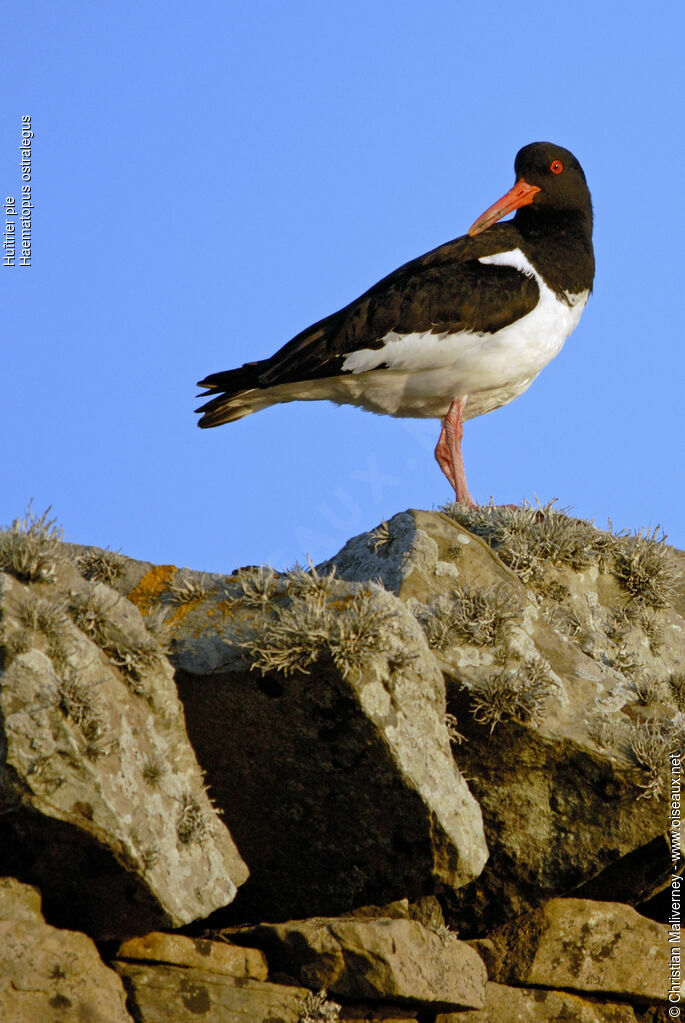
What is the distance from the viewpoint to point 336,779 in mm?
5492

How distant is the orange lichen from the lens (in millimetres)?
6246

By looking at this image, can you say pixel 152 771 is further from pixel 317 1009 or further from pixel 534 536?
pixel 534 536

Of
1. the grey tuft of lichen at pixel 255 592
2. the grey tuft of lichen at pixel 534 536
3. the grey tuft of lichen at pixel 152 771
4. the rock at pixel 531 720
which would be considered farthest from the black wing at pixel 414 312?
the grey tuft of lichen at pixel 152 771

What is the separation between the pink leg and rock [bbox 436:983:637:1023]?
15.2ft

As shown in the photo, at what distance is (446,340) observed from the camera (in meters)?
9.98

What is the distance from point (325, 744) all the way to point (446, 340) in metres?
5.30

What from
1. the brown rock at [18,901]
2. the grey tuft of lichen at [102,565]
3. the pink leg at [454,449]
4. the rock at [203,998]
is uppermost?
the pink leg at [454,449]

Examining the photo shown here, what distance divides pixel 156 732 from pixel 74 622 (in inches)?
24.1

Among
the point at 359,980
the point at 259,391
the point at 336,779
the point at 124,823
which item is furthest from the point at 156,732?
the point at 259,391

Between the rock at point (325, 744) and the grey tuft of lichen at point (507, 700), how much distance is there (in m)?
0.48

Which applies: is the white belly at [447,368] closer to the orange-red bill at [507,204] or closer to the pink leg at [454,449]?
the pink leg at [454,449]

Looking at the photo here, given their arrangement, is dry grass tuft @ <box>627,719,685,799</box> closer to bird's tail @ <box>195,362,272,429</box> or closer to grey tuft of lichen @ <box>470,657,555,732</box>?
grey tuft of lichen @ <box>470,657,555,732</box>

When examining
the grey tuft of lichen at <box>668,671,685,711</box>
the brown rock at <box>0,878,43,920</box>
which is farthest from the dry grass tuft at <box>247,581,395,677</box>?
the grey tuft of lichen at <box>668,671,685,711</box>

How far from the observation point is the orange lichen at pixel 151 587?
6.25 meters
